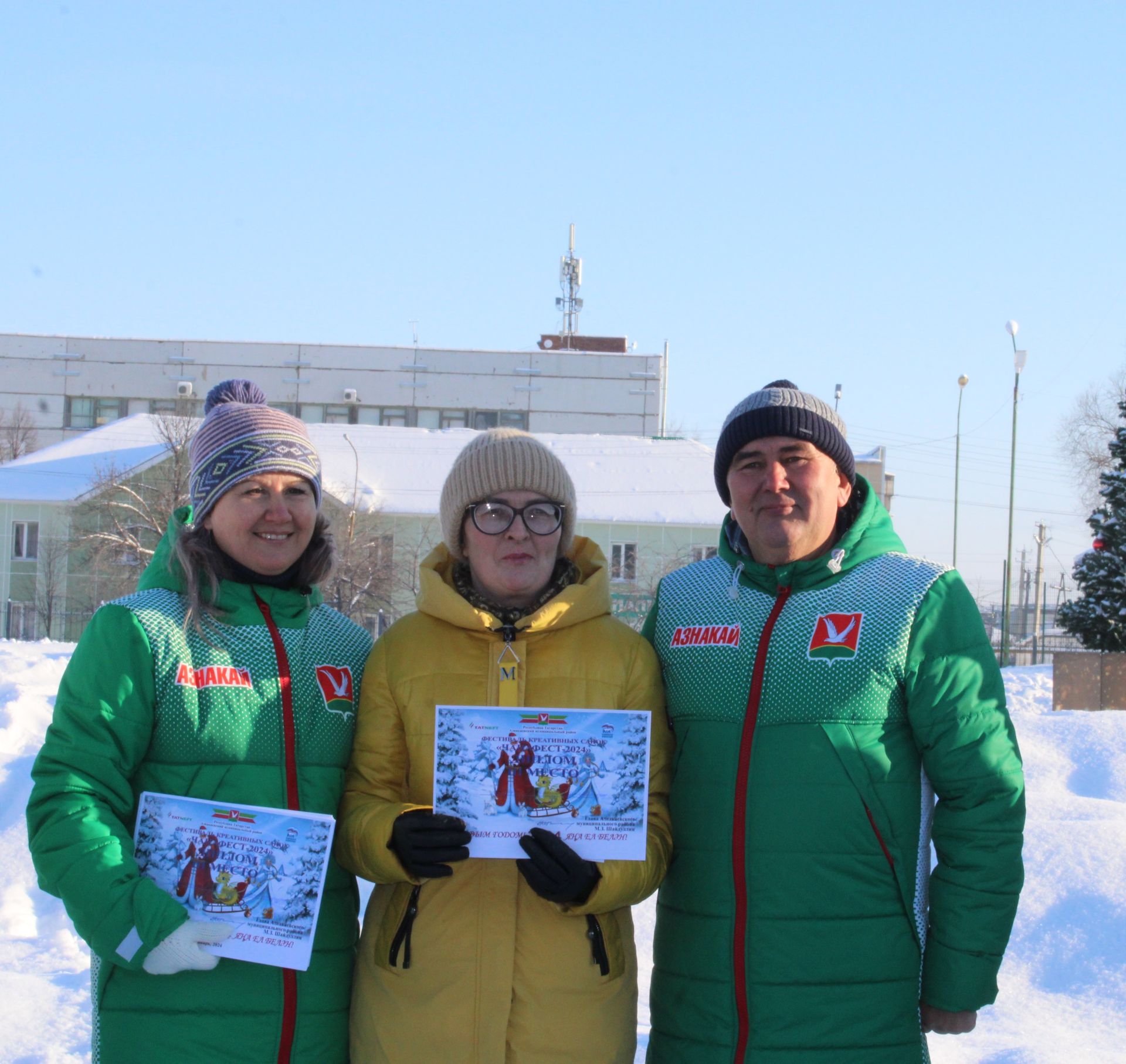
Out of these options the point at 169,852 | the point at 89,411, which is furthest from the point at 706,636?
the point at 89,411

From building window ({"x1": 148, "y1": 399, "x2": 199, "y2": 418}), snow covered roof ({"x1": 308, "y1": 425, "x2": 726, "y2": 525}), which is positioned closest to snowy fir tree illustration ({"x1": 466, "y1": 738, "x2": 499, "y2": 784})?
snow covered roof ({"x1": 308, "y1": 425, "x2": 726, "y2": 525})

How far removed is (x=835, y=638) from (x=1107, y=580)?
56.9 ft

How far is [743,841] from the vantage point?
10.5 ft

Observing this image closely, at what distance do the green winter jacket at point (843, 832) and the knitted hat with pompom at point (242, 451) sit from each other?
1.36m

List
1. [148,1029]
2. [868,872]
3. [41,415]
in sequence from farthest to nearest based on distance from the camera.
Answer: [41,415]
[868,872]
[148,1029]

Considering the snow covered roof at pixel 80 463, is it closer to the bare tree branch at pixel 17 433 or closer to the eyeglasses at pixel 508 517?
the bare tree branch at pixel 17 433

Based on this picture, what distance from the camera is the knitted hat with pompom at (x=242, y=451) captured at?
330 centimetres

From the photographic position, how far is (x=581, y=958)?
3.07m

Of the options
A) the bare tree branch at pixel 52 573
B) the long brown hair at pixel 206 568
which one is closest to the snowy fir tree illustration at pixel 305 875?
the long brown hair at pixel 206 568

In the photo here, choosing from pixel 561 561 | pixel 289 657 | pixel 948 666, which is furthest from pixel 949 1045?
pixel 289 657

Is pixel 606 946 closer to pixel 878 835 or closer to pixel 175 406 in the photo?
pixel 878 835

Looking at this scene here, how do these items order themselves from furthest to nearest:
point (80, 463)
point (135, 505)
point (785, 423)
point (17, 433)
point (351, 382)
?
point (351, 382) → point (17, 433) → point (80, 463) → point (135, 505) → point (785, 423)

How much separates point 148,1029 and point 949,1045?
3.33 meters

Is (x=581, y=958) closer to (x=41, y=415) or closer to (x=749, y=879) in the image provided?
(x=749, y=879)
